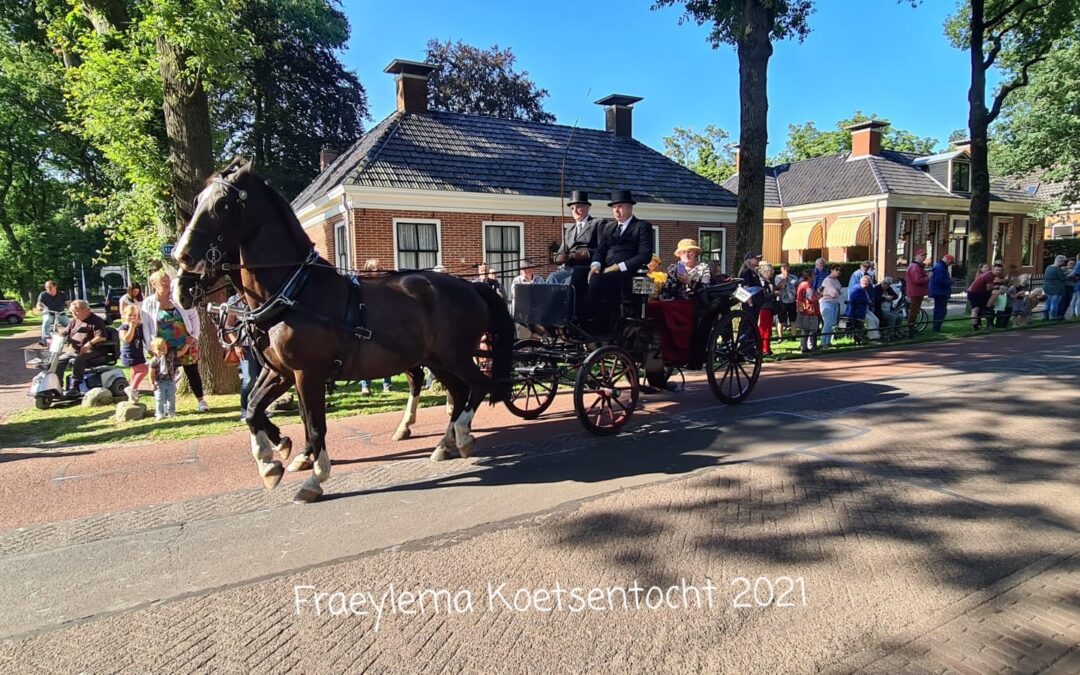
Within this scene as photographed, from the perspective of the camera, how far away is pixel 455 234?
16375 mm

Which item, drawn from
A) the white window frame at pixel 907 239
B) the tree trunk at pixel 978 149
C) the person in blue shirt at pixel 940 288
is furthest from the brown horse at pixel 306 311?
the white window frame at pixel 907 239

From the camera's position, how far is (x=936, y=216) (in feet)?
102

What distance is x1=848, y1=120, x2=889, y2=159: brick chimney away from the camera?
31703 mm

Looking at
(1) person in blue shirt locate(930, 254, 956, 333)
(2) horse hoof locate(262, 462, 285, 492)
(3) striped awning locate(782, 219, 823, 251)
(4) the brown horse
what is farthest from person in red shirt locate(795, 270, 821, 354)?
(3) striped awning locate(782, 219, 823, 251)

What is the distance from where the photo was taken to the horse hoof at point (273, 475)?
191 inches

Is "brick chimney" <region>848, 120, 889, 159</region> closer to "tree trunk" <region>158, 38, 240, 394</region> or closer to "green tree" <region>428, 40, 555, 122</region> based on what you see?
"green tree" <region>428, 40, 555, 122</region>

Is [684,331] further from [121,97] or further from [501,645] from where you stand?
[121,97]

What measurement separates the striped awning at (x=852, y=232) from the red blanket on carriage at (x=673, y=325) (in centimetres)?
2647

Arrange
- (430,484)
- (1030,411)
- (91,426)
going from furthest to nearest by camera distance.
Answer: (91,426) → (1030,411) → (430,484)

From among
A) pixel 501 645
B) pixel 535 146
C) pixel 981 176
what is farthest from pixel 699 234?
pixel 501 645

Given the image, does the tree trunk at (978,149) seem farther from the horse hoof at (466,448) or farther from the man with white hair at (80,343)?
the man with white hair at (80,343)

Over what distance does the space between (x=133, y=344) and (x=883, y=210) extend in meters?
30.6

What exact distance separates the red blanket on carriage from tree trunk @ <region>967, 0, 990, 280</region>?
15882 mm

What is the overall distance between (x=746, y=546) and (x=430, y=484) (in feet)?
8.28
